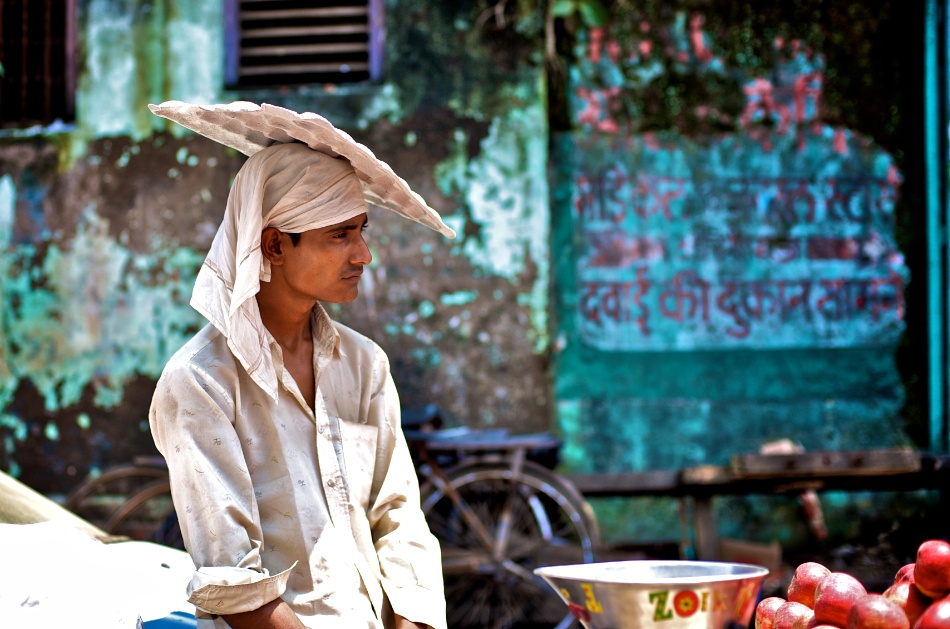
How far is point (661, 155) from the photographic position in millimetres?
6500

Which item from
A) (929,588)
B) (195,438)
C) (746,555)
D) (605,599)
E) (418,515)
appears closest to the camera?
(929,588)

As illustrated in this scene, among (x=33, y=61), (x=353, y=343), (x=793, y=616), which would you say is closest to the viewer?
(x=793, y=616)

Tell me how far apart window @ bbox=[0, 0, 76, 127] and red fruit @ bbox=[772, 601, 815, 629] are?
6230 millimetres

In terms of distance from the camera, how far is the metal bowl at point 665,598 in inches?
62.4

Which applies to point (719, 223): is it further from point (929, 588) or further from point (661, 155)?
point (929, 588)

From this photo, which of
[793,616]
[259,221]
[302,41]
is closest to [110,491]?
[302,41]

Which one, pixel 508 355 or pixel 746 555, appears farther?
pixel 508 355

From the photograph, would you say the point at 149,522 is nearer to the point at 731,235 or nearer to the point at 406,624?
the point at 731,235

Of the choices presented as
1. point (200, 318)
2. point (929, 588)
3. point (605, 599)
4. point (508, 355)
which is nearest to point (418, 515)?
point (605, 599)

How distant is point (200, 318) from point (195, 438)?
4.65m

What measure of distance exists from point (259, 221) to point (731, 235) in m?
4.84

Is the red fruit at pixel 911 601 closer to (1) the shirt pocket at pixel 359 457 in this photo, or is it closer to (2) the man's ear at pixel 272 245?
(1) the shirt pocket at pixel 359 457

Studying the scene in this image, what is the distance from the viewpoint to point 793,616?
1551mm

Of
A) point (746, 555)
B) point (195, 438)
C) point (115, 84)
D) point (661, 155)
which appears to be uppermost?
point (115, 84)
